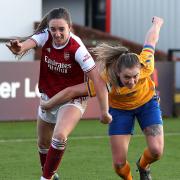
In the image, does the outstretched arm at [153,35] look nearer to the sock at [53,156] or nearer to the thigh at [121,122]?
the thigh at [121,122]

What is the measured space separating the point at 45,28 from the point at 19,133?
6014mm

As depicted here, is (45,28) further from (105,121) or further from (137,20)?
(137,20)

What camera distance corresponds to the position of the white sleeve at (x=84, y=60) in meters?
8.25

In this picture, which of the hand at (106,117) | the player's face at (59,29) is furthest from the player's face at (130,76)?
the player's face at (59,29)

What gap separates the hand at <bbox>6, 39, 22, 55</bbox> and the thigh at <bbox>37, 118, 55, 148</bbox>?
3.51 feet

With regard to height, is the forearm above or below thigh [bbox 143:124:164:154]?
above

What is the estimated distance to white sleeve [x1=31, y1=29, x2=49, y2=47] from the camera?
334 inches

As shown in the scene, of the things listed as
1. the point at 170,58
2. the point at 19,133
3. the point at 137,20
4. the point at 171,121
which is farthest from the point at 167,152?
the point at 137,20

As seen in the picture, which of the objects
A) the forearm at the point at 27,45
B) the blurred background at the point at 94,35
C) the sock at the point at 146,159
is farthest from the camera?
the blurred background at the point at 94,35

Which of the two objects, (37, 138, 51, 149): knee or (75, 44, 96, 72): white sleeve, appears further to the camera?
(37, 138, 51, 149): knee

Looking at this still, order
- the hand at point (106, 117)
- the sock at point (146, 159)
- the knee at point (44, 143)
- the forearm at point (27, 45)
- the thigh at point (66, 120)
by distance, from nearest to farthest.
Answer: the hand at point (106, 117)
the forearm at point (27, 45)
the thigh at point (66, 120)
the sock at point (146, 159)
the knee at point (44, 143)

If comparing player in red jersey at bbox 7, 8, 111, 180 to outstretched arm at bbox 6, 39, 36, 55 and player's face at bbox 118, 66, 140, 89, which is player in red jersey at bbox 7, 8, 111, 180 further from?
player's face at bbox 118, 66, 140, 89

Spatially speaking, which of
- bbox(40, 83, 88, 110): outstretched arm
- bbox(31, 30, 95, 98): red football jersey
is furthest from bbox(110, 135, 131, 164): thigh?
bbox(31, 30, 95, 98): red football jersey

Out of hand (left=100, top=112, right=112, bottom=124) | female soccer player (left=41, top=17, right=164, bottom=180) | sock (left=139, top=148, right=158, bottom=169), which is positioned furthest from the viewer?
sock (left=139, top=148, right=158, bottom=169)
